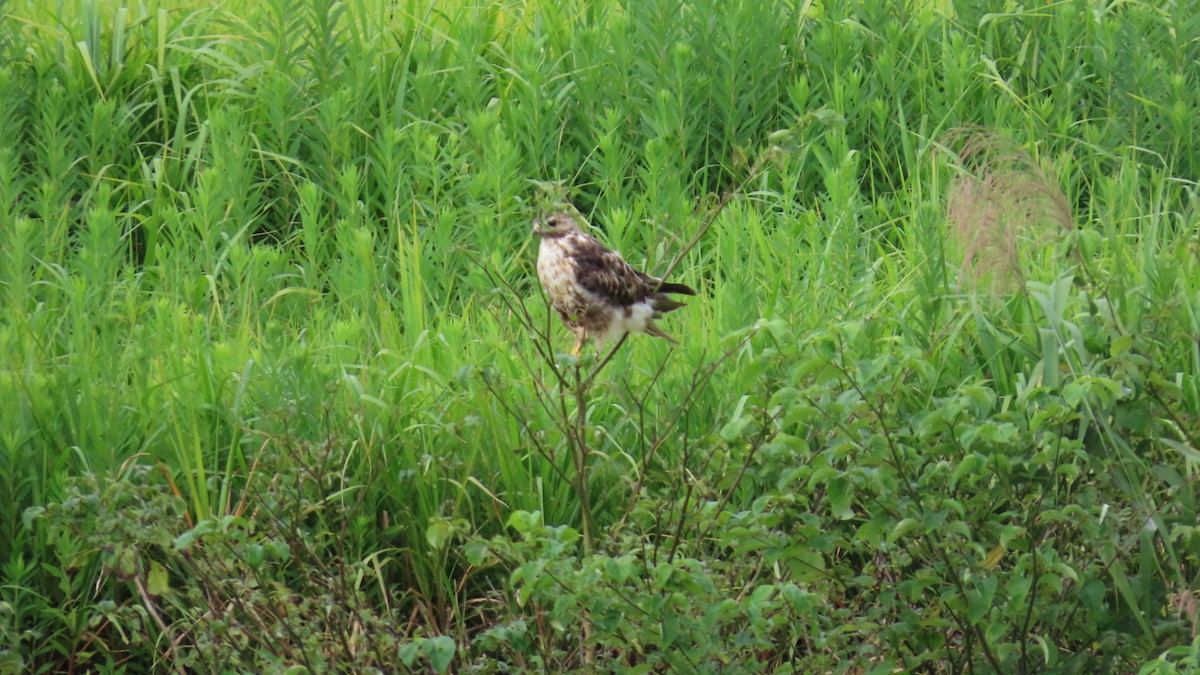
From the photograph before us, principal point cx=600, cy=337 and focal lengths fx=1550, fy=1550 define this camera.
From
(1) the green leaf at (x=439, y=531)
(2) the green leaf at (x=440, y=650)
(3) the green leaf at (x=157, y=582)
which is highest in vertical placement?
(1) the green leaf at (x=439, y=531)

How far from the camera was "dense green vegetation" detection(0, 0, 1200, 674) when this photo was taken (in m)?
3.18

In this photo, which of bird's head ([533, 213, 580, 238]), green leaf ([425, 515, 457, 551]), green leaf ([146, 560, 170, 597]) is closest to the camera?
green leaf ([425, 515, 457, 551])

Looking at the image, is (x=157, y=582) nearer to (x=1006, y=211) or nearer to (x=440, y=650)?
(x=440, y=650)

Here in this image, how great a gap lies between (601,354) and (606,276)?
25 cm

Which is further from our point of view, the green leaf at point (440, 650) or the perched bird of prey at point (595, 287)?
the perched bird of prey at point (595, 287)

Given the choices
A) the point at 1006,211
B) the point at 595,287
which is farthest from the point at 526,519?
the point at 1006,211

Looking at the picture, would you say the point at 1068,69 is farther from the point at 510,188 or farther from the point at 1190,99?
the point at 510,188

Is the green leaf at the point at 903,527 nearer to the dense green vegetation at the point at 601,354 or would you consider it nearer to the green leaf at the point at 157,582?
the dense green vegetation at the point at 601,354

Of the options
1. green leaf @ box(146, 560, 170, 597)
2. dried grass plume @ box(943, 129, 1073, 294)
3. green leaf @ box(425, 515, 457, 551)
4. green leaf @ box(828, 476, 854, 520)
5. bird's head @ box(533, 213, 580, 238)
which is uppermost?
dried grass plume @ box(943, 129, 1073, 294)

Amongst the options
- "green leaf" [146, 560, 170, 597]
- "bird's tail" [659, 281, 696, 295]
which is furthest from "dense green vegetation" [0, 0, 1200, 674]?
"bird's tail" [659, 281, 696, 295]

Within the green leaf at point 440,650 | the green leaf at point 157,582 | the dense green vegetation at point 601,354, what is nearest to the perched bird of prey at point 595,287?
the dense green vegetation at point 601,354

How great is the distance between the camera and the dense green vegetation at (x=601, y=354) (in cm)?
318

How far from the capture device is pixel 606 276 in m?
4.03

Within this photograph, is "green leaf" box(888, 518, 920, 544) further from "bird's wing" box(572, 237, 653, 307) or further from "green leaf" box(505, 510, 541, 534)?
"bird's wing" box(572, 237, 653, 307)
